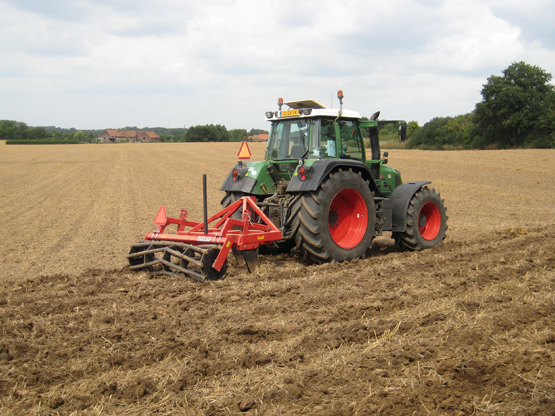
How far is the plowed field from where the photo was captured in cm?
275

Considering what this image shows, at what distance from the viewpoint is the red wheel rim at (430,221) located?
Answer: 7250mm

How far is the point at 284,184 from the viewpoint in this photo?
6512mm

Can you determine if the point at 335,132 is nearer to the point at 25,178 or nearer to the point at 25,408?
the point at 25,408

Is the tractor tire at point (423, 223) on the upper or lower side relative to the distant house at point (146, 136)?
lower

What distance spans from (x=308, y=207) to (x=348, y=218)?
0.98 meters

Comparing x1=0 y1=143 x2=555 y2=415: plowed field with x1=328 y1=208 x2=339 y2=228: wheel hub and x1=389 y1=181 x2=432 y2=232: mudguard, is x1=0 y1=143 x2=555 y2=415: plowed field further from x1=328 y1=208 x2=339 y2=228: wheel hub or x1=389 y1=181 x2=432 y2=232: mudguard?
x1=328 y1=208 x2=339 y2=228: wheel hub

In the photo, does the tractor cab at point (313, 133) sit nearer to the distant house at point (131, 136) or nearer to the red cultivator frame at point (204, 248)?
the red cultivator frame at point (204, 248)

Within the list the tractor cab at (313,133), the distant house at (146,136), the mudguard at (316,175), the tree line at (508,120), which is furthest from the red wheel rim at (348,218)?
the distant house at (146,136)

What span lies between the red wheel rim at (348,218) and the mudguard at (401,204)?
29.4 inches

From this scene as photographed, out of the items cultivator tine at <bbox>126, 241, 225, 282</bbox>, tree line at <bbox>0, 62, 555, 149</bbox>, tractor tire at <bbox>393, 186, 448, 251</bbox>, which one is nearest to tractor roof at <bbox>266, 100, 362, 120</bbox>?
tractor tire at <bbox>393, 186, 448, 251</bbox>

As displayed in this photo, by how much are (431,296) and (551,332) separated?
1130 mm

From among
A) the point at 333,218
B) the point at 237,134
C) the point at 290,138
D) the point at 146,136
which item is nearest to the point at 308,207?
the point at 333,218

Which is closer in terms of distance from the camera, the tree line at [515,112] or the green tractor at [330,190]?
the green tractor at [330,190]

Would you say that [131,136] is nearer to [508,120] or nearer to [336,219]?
[508,120]
